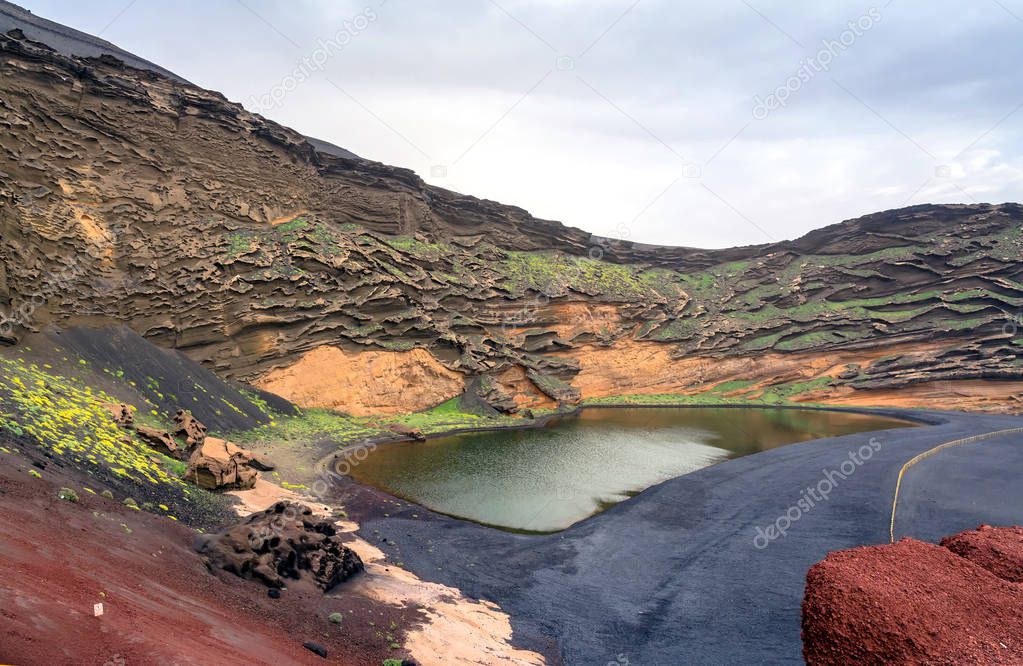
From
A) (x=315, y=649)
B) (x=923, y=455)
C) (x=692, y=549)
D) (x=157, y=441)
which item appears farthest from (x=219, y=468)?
(x=923, y=455)

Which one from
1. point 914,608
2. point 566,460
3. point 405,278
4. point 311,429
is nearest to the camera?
point 914,608

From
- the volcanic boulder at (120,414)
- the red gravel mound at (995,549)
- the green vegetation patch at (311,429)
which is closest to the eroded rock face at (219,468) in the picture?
the volcanic boulder at (120,414)

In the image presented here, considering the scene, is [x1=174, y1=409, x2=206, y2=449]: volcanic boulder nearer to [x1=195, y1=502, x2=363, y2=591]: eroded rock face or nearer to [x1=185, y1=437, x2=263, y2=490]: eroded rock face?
[x1=185, y1=437, x2=263, y2=490]: eroded rock face

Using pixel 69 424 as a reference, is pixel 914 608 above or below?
A: above

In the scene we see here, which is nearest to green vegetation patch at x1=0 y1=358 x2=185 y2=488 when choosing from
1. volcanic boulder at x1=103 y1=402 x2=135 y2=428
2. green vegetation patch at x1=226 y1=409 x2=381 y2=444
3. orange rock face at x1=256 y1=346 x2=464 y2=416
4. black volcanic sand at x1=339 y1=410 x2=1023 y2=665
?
volcanic boulder at x1=103 y1=402 x2=135 y2=428

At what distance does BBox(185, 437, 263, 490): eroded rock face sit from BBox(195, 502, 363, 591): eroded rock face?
467 centimetres

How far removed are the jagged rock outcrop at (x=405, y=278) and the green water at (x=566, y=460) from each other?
7.60 metres

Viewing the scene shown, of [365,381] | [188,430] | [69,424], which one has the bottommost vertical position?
[188,430]

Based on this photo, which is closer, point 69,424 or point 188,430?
point 69,424

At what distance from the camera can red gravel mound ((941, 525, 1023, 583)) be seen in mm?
7047

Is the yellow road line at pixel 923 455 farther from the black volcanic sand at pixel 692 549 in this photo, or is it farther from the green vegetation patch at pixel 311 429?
the green vegetation patch at pixel 311 429

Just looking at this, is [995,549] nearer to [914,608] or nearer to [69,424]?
[914,608]

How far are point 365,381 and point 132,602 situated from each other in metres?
30.1

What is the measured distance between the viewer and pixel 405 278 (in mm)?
41281
